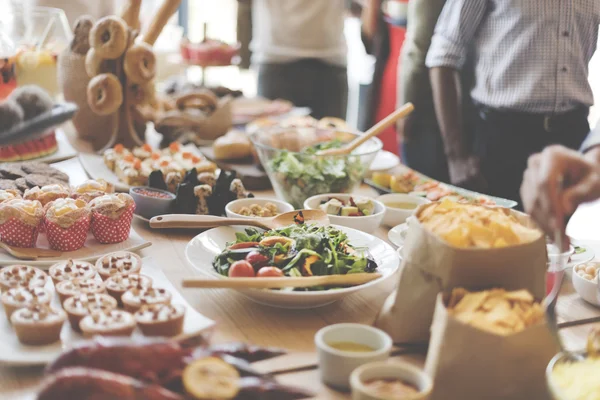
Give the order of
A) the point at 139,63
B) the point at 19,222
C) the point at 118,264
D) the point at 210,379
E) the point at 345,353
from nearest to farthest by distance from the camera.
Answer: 1. the point at 210,379
2. the point at 345,353
3. the point at 118,264
4. the point at 19,222
5. the point at 139,63

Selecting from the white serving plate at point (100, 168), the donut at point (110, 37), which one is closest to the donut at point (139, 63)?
the donut at point (110, 37)

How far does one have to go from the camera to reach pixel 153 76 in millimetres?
2463

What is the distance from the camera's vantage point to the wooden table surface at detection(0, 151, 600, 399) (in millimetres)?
1122

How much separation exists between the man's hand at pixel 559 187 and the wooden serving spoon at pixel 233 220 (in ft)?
2.30

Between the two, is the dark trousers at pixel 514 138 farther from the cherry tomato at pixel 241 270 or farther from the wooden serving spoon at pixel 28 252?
the wooden serving spoon at pixel 28 252

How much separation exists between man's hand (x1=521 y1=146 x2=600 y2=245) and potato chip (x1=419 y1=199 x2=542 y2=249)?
1.9 inches

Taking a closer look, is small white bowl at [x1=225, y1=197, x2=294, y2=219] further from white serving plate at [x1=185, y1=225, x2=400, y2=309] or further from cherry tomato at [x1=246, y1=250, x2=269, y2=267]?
cherry tomato at [x1=246, y1=250, x2=269, y2=267]

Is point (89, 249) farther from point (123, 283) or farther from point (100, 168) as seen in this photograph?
point (100, 168)

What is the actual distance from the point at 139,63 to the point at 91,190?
760mm

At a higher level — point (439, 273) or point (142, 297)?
point (439, 273)

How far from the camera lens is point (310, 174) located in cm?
203

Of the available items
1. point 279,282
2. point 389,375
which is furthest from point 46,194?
point 389,375

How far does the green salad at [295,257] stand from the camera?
4.57 ft

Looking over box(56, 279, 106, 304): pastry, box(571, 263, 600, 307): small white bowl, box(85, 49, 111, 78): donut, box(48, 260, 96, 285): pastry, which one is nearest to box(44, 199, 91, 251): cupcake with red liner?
box(48, 260, 96, 285): pastry
